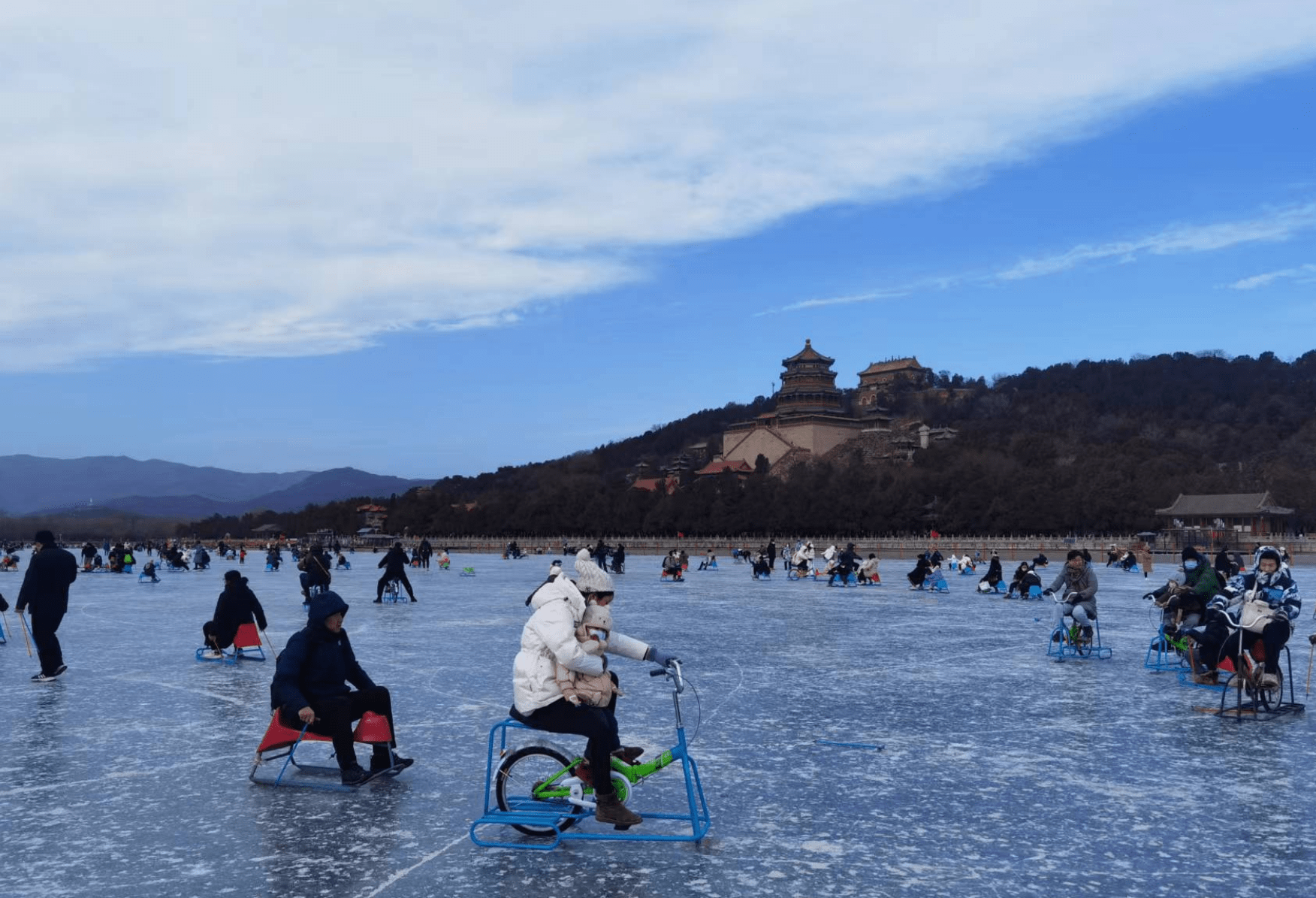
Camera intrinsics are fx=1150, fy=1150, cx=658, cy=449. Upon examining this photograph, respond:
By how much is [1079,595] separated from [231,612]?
9.16m

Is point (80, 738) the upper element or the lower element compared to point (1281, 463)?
lower

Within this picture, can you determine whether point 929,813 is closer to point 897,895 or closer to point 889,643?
point 897,895

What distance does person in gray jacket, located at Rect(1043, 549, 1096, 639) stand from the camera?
1244 centimetres

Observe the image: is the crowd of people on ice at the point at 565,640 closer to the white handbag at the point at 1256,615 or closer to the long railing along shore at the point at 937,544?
the white handbag at the point at 1256,615

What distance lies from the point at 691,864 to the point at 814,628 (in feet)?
37.3

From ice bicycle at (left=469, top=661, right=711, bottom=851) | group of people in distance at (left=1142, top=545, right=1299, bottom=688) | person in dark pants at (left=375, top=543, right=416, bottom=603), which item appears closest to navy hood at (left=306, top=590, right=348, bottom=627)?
ice bicycle at (left=469, top=661, right=711, bottom=851)

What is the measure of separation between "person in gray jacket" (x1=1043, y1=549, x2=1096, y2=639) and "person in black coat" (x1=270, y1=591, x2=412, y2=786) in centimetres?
846

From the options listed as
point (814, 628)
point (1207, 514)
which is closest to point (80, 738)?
point (814, 628)

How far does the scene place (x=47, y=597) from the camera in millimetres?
10336

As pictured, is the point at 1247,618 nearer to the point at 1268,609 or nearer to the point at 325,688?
the point at 1268,609

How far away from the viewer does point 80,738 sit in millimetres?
7832

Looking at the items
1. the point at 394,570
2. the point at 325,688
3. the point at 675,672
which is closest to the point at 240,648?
the point at 325,688

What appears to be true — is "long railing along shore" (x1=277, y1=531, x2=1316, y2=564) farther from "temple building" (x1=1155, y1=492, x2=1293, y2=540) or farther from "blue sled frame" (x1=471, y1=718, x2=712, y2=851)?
"blue sled frame" (x1=471, y1=718, x2=712, y2=851)

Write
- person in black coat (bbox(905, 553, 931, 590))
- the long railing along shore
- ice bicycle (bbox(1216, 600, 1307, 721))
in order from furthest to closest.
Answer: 1. the long railing along shore
2. person in black coat (bbox(905, 553, 931, 590))
3. ice bicycle (bbox(1216, 600, 1307, 721))
